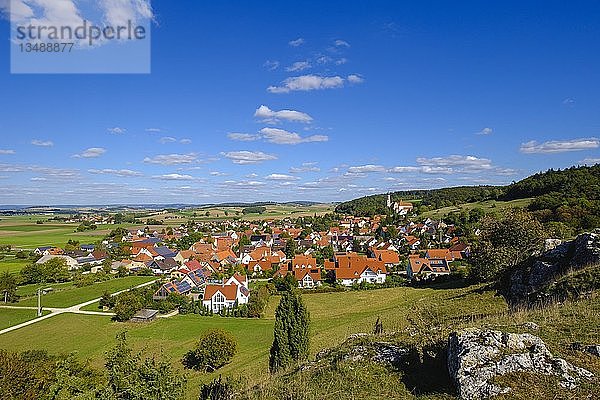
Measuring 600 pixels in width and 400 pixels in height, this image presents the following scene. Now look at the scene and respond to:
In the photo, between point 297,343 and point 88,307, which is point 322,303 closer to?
point 297,343

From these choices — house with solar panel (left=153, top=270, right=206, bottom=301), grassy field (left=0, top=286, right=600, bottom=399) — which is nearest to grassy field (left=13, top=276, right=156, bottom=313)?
grassy field (left=0, top=286, right=600, bottom=399)

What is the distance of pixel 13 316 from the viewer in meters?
40.8

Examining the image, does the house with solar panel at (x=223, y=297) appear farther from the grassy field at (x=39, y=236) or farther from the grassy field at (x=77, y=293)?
the grassy field at (x=39, y=236)

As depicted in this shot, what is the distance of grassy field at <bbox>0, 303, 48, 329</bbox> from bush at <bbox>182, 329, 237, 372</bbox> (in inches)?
940

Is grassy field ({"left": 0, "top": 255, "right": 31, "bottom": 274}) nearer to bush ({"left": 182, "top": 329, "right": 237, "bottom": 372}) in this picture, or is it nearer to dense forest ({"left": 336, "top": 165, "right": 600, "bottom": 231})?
bush ({"left": 182, "top": 329, "right": 237, "bottom": 372})

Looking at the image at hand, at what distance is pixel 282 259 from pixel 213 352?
4955 cm

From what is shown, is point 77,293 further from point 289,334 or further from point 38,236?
point 38,236

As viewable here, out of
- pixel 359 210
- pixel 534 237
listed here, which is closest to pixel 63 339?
pixel 534 237

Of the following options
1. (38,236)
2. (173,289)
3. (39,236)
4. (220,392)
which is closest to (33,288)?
(173,289)

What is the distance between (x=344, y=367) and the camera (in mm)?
8703

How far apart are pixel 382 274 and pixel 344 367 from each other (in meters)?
50.9

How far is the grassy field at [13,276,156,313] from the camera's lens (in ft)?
154

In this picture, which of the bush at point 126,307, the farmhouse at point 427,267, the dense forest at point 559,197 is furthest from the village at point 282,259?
the dense forest at point 559,197

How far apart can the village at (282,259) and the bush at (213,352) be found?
15447mm
